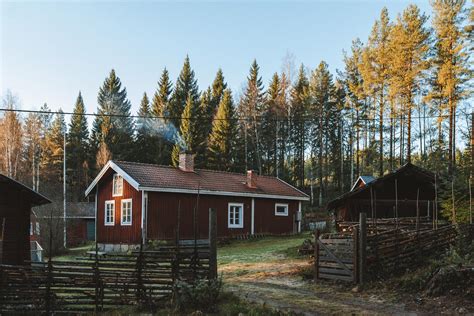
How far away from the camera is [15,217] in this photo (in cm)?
1606

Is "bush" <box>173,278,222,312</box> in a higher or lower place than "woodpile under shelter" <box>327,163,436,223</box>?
lower

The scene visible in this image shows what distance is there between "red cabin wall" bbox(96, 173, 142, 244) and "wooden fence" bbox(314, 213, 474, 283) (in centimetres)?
1284

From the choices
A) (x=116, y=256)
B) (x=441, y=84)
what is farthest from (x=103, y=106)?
(x=116, y=256)

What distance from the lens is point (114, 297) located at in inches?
371

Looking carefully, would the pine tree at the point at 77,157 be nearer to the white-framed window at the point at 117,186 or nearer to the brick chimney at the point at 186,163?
the brick chimney at the point at 186,163

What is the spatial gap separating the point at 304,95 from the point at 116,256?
126ft

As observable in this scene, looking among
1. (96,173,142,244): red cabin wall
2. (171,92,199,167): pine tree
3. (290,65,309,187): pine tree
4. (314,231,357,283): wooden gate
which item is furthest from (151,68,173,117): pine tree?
(314,231,357,283): wooden gate

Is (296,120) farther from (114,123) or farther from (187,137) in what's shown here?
(114,123)

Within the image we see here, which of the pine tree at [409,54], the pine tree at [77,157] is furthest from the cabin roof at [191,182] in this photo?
the pine tree at [77,157]

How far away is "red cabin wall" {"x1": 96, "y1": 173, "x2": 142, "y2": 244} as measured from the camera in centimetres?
2269

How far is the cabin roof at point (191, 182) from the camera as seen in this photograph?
74.8ft

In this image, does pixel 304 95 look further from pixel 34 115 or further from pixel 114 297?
pixel 114 297

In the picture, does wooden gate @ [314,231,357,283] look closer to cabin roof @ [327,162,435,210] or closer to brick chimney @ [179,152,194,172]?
cabin roof @ [327,162,435,210]

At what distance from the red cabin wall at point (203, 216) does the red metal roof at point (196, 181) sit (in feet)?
1.54
